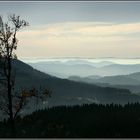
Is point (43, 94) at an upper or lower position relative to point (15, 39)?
lower

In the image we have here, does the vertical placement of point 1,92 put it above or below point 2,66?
below

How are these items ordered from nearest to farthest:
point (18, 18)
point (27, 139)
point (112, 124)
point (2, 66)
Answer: point (27, 139) < point (18, 18) < point (2, 66) < point (112, 124)

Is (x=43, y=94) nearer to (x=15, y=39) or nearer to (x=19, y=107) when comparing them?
(x=19, y=107)

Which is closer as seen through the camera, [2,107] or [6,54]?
[6,54]

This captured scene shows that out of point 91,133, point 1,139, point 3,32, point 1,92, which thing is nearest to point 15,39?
point 3,32

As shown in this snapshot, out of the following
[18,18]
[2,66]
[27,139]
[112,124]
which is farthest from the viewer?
[112,124]

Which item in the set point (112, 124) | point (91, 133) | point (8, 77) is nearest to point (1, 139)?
point (8, 77)

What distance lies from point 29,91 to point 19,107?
275 centimetres

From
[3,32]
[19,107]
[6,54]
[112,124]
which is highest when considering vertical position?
[3,32]

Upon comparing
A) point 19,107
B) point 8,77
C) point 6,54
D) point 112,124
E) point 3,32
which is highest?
point 3,32

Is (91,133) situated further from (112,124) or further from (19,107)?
(19,107)

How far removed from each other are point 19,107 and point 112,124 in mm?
10892

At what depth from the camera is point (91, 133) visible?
35438 mm

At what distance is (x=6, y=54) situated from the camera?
33562 mm
